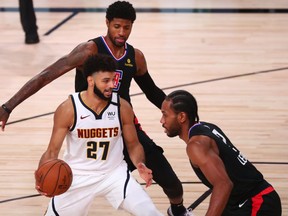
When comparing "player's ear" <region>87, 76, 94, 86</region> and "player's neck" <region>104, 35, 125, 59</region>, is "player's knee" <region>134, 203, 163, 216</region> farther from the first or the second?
"player's neck" <region>104, 35, 125, 59</region>

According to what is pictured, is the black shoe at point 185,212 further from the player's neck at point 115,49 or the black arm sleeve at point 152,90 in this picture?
the player's neck at point 115,49

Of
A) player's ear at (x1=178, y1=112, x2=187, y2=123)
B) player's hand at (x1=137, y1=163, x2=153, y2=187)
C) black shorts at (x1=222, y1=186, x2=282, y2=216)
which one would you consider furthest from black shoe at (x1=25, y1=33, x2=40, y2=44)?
black shorts at (x1=222, y1=186, x2=282, y2=216)

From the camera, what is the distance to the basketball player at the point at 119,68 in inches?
254

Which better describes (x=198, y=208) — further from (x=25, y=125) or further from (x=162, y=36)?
(x=162, y=36)

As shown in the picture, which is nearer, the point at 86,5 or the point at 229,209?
the point at 229,209

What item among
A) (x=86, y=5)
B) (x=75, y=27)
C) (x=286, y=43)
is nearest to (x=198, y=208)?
(x=286, y=43)

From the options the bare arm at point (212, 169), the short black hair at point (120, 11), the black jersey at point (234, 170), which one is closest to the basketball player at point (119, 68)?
the short black hair at point (120, 11)

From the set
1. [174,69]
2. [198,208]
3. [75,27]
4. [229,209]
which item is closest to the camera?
[229,209]

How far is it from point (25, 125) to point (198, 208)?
3.27 m

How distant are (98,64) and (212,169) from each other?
4.57ft

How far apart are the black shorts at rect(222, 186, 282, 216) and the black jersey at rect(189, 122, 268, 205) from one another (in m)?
0.04

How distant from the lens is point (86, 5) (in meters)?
17.6

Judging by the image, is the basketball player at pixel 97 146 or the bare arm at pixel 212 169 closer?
the bare arm at pixel 212 169

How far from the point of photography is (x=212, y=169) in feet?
16.6
